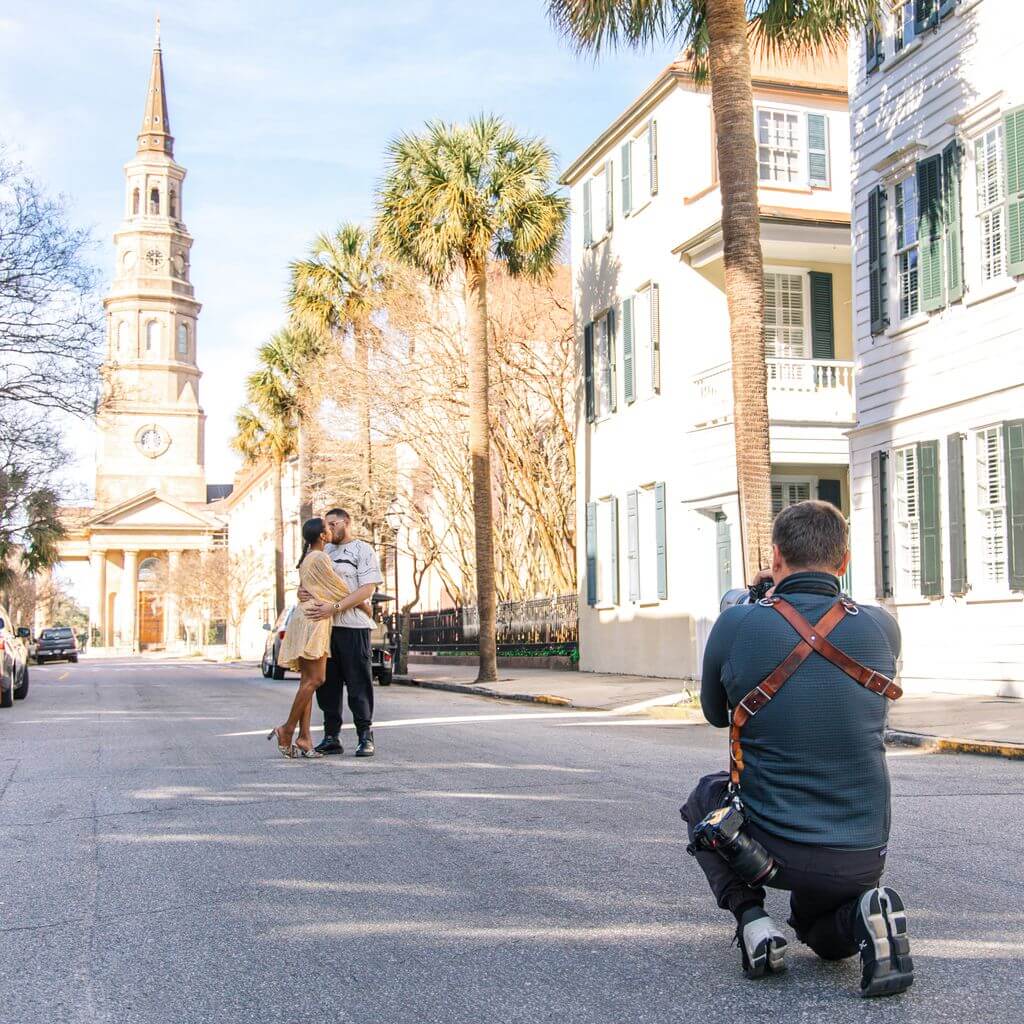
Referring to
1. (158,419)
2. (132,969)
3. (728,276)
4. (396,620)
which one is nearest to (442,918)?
(132,969)

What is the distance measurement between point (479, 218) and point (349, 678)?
54.4ft

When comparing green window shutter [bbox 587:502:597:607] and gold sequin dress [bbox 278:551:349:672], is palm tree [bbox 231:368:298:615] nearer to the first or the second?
green window shutter [bbox 587:502:597:607]

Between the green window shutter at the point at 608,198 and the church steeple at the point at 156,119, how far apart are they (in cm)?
9651

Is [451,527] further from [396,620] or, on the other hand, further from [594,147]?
[594,147]

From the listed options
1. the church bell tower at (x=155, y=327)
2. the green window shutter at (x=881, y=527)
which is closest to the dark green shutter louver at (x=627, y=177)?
the green window shutter at (x=881, y=527)

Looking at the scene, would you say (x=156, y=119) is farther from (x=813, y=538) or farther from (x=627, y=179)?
(x=813, y=538)

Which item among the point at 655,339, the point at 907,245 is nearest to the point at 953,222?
the point at 907,245

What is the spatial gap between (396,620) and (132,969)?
29153 mm

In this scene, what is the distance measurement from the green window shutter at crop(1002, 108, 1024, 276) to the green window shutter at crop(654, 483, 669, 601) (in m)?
9.22

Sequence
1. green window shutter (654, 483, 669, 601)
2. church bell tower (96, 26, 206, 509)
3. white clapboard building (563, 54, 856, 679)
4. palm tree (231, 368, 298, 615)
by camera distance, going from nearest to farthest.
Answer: white clapboard building (563, 54, 856, 679), green window shutter (654, 483, 669, 601), palm tree (231, 368, 298, 615), church bell tower (96, 26, 206, 509)

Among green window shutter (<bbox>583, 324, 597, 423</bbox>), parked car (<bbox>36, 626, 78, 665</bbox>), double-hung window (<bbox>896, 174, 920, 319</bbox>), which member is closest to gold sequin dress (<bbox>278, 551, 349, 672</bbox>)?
double-hung window (<bbox>896, 174, 920, 319</bbox>)

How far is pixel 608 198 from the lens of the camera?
1075 inches

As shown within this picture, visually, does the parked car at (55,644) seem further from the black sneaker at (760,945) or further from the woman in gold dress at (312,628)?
the black sneaker at (760,945)

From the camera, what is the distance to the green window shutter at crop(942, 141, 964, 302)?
1664cm
